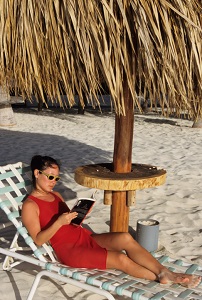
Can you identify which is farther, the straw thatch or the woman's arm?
the woman's arm

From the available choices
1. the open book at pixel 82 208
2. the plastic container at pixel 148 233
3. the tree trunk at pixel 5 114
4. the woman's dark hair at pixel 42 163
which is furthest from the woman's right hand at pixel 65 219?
the tree trunk at pixel 5 114

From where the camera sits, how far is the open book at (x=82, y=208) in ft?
10.6

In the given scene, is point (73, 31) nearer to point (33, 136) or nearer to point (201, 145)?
point (201, 145)

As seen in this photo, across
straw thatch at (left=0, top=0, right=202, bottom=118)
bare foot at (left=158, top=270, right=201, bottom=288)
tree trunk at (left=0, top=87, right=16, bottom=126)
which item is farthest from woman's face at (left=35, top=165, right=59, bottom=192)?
tree trunk at (left=0, top=87, right=16, bottom=126)

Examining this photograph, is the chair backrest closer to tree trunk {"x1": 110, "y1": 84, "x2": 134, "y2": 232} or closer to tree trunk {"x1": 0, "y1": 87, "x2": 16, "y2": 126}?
tree trunk {"x1": 110, "y1": 84, "x2": 134, "y2": 232}

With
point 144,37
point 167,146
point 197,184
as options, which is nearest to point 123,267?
point 144,37

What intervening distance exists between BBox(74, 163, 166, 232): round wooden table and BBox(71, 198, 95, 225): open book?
0.40 feet

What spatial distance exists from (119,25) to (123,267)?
1500 millimetres

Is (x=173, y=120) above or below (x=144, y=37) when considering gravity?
below

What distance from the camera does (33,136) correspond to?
10484 millimetres

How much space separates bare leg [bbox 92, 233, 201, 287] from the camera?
293cm

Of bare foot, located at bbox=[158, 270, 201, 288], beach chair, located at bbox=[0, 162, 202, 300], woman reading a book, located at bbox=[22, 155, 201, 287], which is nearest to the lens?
beach chair, located at bbox=[0, 162, 202, 300]

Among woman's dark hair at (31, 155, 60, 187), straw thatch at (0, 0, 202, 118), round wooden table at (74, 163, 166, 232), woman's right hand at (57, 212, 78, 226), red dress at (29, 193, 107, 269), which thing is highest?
straw thatch at (0, 0, 202, 118)

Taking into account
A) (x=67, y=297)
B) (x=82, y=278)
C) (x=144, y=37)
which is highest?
(x=144, y=37)
